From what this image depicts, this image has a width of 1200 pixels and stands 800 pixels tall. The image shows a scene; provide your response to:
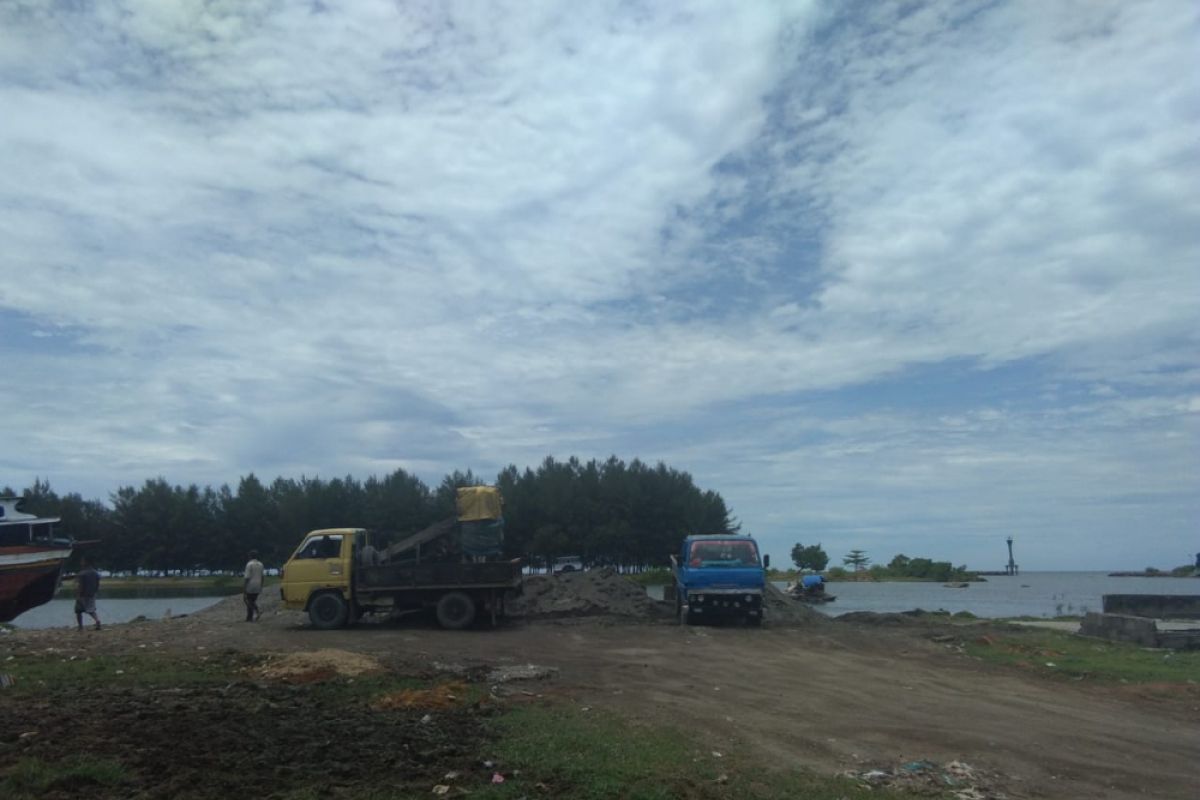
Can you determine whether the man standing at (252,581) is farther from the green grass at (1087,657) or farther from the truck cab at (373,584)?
the green grass at (1087,657)

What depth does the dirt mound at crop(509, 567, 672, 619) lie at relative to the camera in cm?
3128

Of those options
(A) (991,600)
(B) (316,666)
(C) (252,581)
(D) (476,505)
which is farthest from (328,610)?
(A) (991,600)

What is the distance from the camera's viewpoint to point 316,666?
16.8 meters

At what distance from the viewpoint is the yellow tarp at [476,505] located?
27.0 m

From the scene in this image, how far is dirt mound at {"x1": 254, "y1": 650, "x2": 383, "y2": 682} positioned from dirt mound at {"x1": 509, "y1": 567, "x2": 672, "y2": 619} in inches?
515

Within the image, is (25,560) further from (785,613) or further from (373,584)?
(785,613)

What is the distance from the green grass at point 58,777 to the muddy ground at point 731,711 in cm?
50

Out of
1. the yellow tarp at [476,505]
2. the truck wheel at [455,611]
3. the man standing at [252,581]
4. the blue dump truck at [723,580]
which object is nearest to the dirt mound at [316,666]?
the truck wheel at [455,611]

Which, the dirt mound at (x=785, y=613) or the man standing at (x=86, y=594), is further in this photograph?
the dirt mound at (x=785, y=613)

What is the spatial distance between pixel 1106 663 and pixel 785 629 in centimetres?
942

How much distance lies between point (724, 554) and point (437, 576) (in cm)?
845

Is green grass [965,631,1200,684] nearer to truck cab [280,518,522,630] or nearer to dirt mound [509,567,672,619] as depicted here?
dirt mound [509,567,672,619]

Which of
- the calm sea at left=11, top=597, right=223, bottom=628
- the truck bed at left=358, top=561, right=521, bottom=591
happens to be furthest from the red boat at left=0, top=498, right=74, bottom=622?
the calm sea at left=11, top=597, right=223, bottom=628

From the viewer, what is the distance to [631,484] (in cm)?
8244
